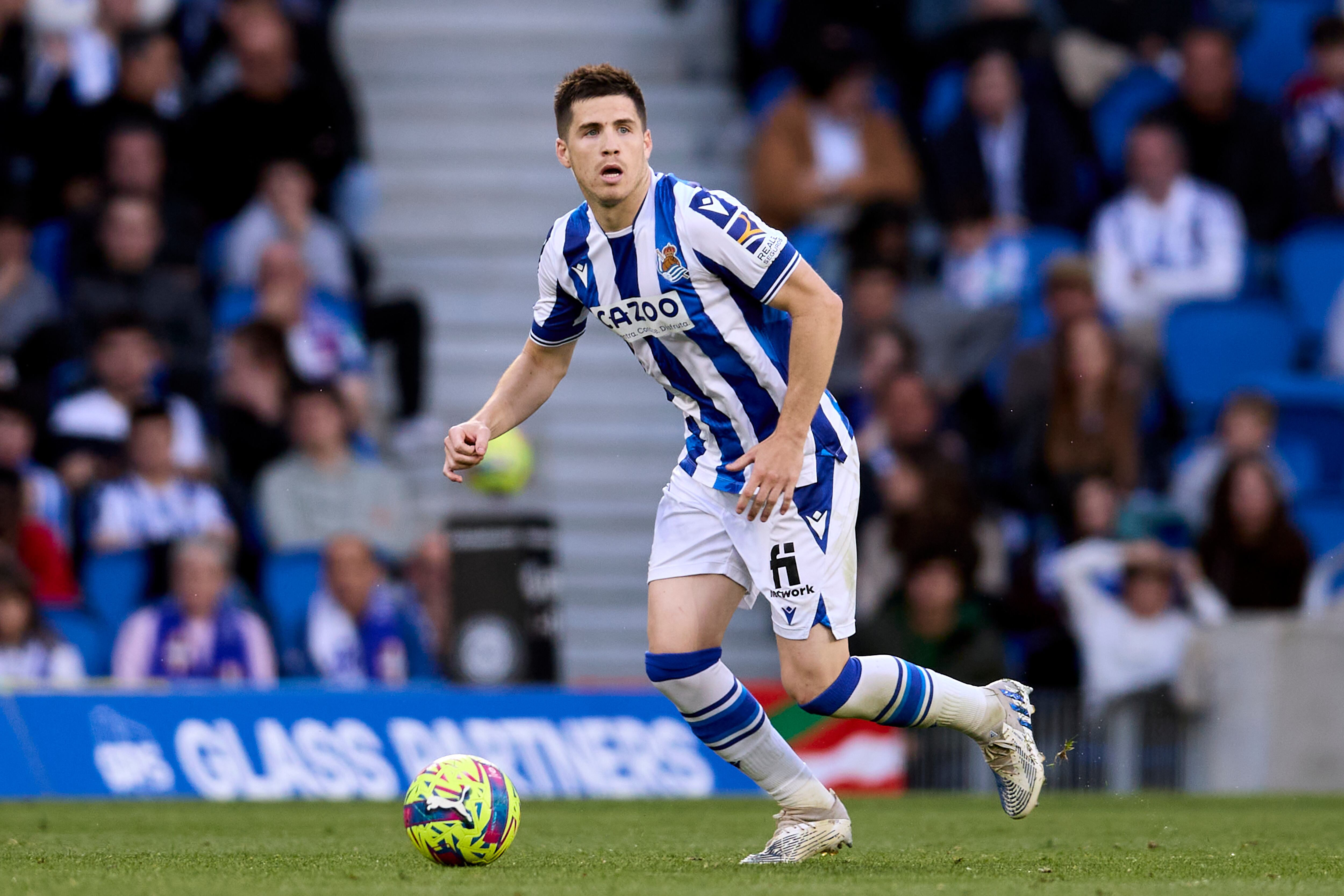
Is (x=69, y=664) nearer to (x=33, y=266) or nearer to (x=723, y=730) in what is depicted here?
(x=33, y=266)

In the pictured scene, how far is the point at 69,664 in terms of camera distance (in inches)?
406

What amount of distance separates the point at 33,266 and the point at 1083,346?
6266 mm

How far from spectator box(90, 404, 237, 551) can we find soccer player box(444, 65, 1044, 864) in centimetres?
534

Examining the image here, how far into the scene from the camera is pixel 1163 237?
13.4 metres

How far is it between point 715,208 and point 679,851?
84.3 inches

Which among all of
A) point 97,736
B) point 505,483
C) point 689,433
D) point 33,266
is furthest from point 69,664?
point 689,433

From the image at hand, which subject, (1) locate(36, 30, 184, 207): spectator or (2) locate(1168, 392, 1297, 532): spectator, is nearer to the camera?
(2) locate(1168, 392, 1297, 532): spectator

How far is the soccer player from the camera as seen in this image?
5898mm

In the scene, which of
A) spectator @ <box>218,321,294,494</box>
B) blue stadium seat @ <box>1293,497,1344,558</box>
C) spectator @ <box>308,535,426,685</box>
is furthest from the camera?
blue stadium seat @ <box>1293,497,1344,558</box>

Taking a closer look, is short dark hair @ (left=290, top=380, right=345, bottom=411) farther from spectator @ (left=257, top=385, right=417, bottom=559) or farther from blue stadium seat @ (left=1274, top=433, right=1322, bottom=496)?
blue stadium seat @ (left=1274, top=433, right=1322, bottom=496)

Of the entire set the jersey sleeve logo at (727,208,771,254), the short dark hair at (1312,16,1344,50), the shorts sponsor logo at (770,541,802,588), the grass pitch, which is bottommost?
the grass pitch

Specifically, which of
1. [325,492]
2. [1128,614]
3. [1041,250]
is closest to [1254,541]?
[1128,614]

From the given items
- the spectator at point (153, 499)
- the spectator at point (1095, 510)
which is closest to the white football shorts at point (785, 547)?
the spectator at point (153, 499)

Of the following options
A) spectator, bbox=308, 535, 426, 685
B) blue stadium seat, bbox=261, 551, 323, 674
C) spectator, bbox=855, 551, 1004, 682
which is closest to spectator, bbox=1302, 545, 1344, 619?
spectator, bbox=855, 551, 1004, 682
